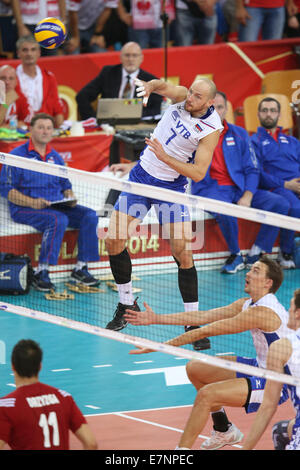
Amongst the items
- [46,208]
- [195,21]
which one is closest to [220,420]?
[46,208]

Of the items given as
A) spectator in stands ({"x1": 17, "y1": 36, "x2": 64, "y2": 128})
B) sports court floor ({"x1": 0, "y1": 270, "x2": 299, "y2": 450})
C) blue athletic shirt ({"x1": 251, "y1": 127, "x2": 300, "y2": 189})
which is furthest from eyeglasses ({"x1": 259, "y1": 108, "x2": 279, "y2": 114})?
spectator in stands ({"x1": 17, "y1": 36, "x2": 64, "y2": 128})

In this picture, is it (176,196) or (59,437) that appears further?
(176,196)

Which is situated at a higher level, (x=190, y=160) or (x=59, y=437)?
(x=190, y=160)

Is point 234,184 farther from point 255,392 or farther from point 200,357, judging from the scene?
point 200,357

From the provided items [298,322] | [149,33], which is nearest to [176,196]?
[298,322]

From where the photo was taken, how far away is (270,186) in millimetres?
13859

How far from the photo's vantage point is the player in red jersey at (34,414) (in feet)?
22.5

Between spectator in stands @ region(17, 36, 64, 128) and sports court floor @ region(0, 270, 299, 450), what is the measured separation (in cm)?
315

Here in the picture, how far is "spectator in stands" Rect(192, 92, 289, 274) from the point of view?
1332 cm

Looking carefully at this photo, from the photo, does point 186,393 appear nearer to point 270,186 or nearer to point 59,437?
point 59,437

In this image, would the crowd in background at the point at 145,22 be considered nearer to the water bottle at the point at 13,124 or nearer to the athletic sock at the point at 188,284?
the water bottle at the point at 13,124

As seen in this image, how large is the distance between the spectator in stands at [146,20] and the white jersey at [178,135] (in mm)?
7178
